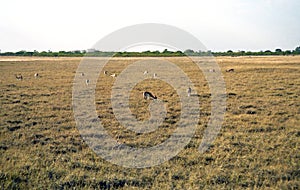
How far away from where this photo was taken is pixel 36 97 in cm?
1836

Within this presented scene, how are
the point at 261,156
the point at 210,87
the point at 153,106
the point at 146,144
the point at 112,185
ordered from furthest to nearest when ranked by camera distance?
1. the point at 210,87
2. the point at 153,106
3. the point at 146,144
4. the point at 261,156
5. the point at 112,185

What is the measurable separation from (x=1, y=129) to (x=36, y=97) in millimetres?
7235

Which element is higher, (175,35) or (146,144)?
(175,35)

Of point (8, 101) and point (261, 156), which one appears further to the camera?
point (8, 101)

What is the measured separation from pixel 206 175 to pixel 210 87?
49.9ft

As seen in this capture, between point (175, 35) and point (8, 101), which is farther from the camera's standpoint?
point (8, 101)

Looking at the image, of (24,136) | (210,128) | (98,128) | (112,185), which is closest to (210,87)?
(210,128)

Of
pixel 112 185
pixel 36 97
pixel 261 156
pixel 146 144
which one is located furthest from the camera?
pixel 36 97

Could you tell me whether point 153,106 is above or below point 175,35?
below

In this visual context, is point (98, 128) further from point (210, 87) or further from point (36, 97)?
point (210, 87)

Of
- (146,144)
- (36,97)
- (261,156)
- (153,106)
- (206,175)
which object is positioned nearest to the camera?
(206,175)

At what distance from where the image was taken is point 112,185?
718 cm

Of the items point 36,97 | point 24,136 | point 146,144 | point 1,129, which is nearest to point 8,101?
point 36,97

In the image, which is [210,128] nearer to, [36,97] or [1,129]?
[1,129]
